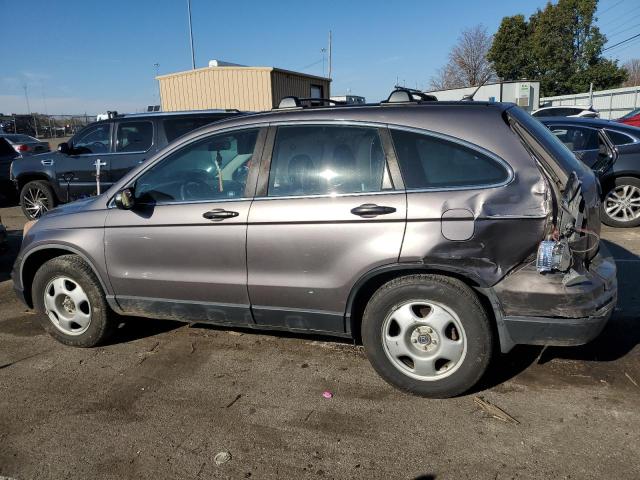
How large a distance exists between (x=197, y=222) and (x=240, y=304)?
2.11 ft

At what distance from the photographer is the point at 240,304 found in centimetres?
343

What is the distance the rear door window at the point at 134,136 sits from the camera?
7852 millimetres

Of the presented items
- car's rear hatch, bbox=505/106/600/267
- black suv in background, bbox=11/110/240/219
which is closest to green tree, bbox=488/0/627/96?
black suv in background, bbox=11/110/240/219

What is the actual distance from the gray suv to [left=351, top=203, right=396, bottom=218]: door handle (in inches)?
0.5

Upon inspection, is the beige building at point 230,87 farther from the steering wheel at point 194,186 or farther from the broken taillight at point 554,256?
the broken taillight at point 554,256

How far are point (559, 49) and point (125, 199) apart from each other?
45.0 meters

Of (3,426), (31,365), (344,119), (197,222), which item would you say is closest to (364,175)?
(344,119)

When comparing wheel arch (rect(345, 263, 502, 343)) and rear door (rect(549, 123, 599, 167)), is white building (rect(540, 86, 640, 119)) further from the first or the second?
wheel arch (rect(345, 263, 502, 343))

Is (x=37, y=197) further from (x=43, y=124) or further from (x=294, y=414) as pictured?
(x=43, y=124)

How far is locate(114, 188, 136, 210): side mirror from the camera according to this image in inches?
140

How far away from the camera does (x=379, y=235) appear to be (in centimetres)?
296

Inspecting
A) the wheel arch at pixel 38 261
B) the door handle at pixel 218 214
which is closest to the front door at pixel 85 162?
the wheel arch at pixel 38 261

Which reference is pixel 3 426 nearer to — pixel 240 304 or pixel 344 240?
pixel 240 304

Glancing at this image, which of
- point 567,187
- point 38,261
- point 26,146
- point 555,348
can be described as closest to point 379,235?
point 567,187
